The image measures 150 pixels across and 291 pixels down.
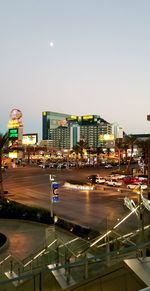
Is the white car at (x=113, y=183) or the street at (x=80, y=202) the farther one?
the white car at (x=113, y=183)

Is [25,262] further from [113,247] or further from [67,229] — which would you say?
[67,229]

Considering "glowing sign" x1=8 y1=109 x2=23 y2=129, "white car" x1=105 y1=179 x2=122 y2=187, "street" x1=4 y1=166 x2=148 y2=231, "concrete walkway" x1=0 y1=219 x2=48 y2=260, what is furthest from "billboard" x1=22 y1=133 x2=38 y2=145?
"concrete walkway" x1=0 y1=219 x2=48 y2=260

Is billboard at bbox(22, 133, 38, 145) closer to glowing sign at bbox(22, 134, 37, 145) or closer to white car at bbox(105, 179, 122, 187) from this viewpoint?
glowing sign at bbox(22, 134, 37, 145)

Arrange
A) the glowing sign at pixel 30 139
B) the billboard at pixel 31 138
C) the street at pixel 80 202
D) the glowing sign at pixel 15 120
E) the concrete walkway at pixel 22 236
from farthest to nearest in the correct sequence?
1. the glowing sign at pixel 30 139
2. the billboard at pixel 31 138
3. the glowing sign at pixel 15 120
4. the street at pixel 80 202
5. the concrete walkway at pixel 22 236

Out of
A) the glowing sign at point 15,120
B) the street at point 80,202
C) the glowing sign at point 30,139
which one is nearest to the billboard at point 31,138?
the glowing sign at point 30,139

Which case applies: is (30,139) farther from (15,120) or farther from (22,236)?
(22,236)


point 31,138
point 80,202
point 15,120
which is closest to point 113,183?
point 80,202

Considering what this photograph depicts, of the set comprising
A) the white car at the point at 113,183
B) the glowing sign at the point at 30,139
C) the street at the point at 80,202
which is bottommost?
the street at the point at 80,202

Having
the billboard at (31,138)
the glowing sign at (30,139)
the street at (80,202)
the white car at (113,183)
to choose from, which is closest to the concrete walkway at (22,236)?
the street at (80,202)

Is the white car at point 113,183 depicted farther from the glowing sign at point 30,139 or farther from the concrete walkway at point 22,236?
the glowing sign at point 30,139

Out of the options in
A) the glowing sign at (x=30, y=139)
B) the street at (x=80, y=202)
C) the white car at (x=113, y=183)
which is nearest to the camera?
the street at (x=80, y=202)

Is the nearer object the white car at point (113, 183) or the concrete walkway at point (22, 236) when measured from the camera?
the concrete walkway at point (22, 236)

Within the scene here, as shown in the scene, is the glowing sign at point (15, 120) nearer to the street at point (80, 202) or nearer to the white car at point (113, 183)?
the street at point (80, 202)

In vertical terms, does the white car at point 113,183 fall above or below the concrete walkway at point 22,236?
above
